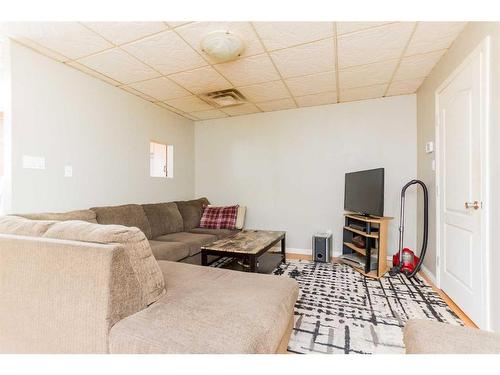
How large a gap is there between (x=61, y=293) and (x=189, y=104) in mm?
3183

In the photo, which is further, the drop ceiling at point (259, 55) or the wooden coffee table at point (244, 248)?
the wooden coffee table at point (244, 248)

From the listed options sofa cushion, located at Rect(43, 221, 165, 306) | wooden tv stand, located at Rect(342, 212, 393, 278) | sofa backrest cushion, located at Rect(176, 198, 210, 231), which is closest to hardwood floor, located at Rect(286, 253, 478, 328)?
wooden tv stand, located at Rect(342, 212, 393, 278)

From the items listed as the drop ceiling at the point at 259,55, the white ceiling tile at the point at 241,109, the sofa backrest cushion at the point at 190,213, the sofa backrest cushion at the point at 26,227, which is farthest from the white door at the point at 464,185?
the sofa backrest cushion at the point at 190,213

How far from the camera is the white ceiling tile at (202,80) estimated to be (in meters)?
2.70

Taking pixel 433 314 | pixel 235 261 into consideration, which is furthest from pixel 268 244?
pixel 433 314

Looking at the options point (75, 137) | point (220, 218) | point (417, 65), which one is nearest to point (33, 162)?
point (75, 137)

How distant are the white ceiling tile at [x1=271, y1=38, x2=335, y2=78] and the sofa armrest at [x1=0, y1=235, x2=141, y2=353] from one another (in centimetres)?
222

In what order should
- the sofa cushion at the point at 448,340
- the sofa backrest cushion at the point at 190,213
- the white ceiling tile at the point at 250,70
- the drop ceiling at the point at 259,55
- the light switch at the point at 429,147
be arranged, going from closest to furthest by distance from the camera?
the sofa cushion at the point at 448,340 → the drop ceiling at the point at 259,55 → the white ceiling tile at the point at 250,70 → the light switch at the point at 429,147 → the sofa backrest cushion at the point at 190,213

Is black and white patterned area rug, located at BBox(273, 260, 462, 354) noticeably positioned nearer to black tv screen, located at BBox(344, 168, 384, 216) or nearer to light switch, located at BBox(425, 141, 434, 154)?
black tv screen, located at BBox(344, 168, 384, 216)

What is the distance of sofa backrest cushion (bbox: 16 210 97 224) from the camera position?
207 centimetres

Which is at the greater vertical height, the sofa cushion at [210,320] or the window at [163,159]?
the window at [163,159]

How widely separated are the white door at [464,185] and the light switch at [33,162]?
3694mm

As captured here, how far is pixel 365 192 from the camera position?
3.03m

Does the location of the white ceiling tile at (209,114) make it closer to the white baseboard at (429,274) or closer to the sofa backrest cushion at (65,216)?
the sofa backrest cushion at (65,216)
